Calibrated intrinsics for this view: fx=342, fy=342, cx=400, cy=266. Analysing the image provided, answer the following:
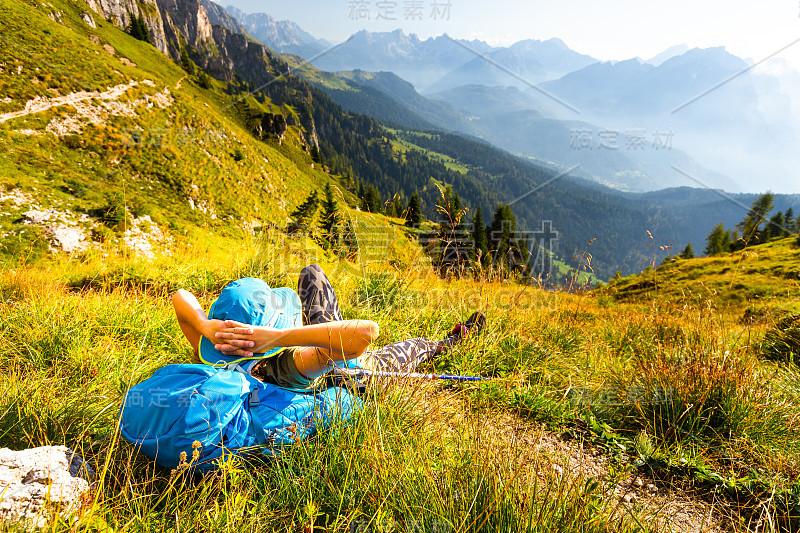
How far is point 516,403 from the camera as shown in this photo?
307cm

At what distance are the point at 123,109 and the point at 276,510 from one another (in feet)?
104

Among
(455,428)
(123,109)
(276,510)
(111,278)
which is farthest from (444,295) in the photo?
(123,109)

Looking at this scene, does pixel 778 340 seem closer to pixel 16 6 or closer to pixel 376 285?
pixel 376 285

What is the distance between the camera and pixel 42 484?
1.58 meters

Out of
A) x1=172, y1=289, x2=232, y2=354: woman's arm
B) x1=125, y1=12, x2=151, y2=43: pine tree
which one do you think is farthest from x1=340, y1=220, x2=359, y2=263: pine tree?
x1=125, y1=12, x2=151, y2=43: pine tree

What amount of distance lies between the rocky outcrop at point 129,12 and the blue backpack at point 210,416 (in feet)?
263

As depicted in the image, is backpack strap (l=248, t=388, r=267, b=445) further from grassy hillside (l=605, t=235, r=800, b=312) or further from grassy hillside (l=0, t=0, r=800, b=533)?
grassy hillside (l=605, t=235, r=800, b=312)

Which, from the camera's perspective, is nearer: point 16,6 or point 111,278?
point 111,278

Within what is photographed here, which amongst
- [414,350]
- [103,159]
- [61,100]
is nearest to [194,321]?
[414,350]

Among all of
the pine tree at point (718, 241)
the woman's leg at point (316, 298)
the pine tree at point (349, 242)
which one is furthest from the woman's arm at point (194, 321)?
the pine tree at point (718, 241)

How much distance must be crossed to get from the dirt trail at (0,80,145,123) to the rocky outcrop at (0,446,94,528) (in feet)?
76.3

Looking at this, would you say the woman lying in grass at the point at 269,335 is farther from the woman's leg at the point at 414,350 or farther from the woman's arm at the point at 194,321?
the woman's leg at the point at 414,350

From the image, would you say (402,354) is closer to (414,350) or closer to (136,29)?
(414,350)

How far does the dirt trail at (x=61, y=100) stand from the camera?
56.3 feet
